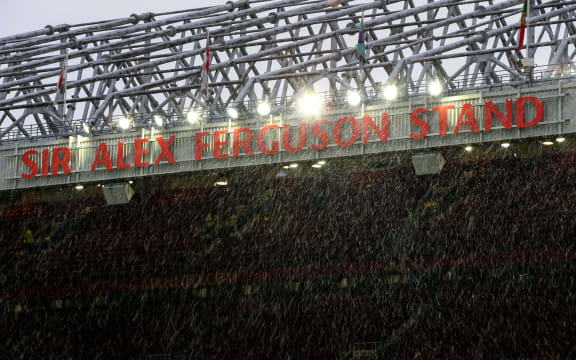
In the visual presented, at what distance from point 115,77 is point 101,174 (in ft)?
47.8

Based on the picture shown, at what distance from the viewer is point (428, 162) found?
3438cm

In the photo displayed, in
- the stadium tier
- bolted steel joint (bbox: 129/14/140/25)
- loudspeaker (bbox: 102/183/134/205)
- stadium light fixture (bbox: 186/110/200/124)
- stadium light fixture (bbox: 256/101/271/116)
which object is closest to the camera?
stadium light fixture (bbox: 256/101/271/116)

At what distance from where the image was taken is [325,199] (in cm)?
5178

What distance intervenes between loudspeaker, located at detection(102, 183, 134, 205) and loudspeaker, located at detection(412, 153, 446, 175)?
13.8m

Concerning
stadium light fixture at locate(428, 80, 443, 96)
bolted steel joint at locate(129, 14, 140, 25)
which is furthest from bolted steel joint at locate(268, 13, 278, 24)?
stadium light fixture at locate(428, 80, 443, 96)

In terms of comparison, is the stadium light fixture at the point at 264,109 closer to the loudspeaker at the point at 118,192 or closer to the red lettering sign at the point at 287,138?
the red lettering sign at the point at 287,138

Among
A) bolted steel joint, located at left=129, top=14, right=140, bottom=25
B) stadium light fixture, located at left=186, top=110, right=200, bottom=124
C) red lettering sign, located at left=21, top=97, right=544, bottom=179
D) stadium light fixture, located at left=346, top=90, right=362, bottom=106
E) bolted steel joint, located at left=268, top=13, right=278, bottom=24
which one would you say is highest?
bolted steel joint, located at left=129, top=14, right=140, bottom=25

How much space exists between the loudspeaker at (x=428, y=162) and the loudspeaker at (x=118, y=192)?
45.2 feet

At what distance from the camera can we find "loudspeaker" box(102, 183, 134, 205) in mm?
38688

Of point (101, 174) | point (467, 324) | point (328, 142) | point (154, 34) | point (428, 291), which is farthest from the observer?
point (154, 34)

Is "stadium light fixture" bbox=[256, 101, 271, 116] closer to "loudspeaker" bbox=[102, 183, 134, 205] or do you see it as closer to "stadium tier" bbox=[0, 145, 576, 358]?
"stadium tier" bbox=[0, 145, 576, 358]

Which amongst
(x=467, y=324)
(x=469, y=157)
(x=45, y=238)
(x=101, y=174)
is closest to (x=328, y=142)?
(x=469, y=157)

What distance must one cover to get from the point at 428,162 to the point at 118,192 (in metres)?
14.8

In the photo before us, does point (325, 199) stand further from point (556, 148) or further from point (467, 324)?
point (556, 148)
